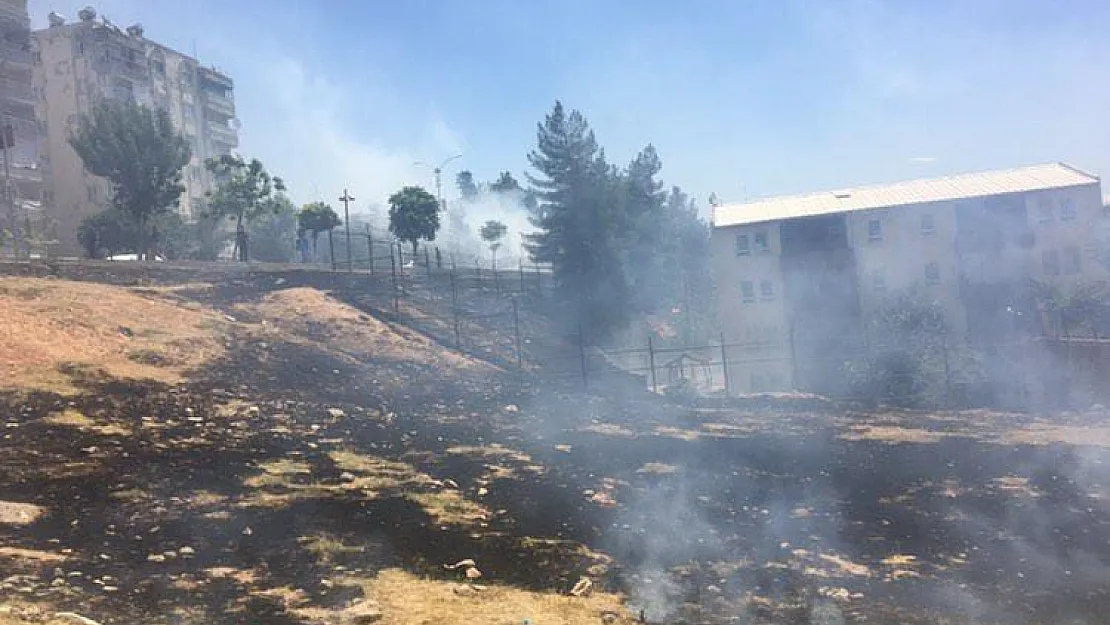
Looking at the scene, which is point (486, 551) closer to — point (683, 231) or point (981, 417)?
point (981, 417)

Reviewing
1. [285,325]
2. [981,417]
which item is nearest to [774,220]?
[981,417]

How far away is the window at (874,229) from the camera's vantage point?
1041 inches

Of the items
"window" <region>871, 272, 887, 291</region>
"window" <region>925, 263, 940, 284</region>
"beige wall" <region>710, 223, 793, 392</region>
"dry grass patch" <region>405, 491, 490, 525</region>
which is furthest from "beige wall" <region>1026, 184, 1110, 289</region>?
"dry grass patch" <region>405, 491, 490, 525</region>

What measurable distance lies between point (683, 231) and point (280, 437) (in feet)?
125

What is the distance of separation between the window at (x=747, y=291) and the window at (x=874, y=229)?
4892 mm

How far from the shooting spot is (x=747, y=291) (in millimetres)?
27781

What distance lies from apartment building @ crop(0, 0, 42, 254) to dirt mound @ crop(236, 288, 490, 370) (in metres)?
21.1

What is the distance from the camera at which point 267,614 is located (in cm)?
432

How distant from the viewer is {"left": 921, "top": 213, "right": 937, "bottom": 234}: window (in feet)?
84.2

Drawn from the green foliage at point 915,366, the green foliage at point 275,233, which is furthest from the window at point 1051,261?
the green foliage at point 275,233

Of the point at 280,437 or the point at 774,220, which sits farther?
the point at 774,220

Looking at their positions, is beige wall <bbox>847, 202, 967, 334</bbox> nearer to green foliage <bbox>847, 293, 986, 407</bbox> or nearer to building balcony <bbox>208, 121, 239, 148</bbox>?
green foliage <bbox>847, 293, 986, 407</bbox>

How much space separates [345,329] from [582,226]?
13.2m

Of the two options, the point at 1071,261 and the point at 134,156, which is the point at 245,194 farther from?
the point at 1071,261
